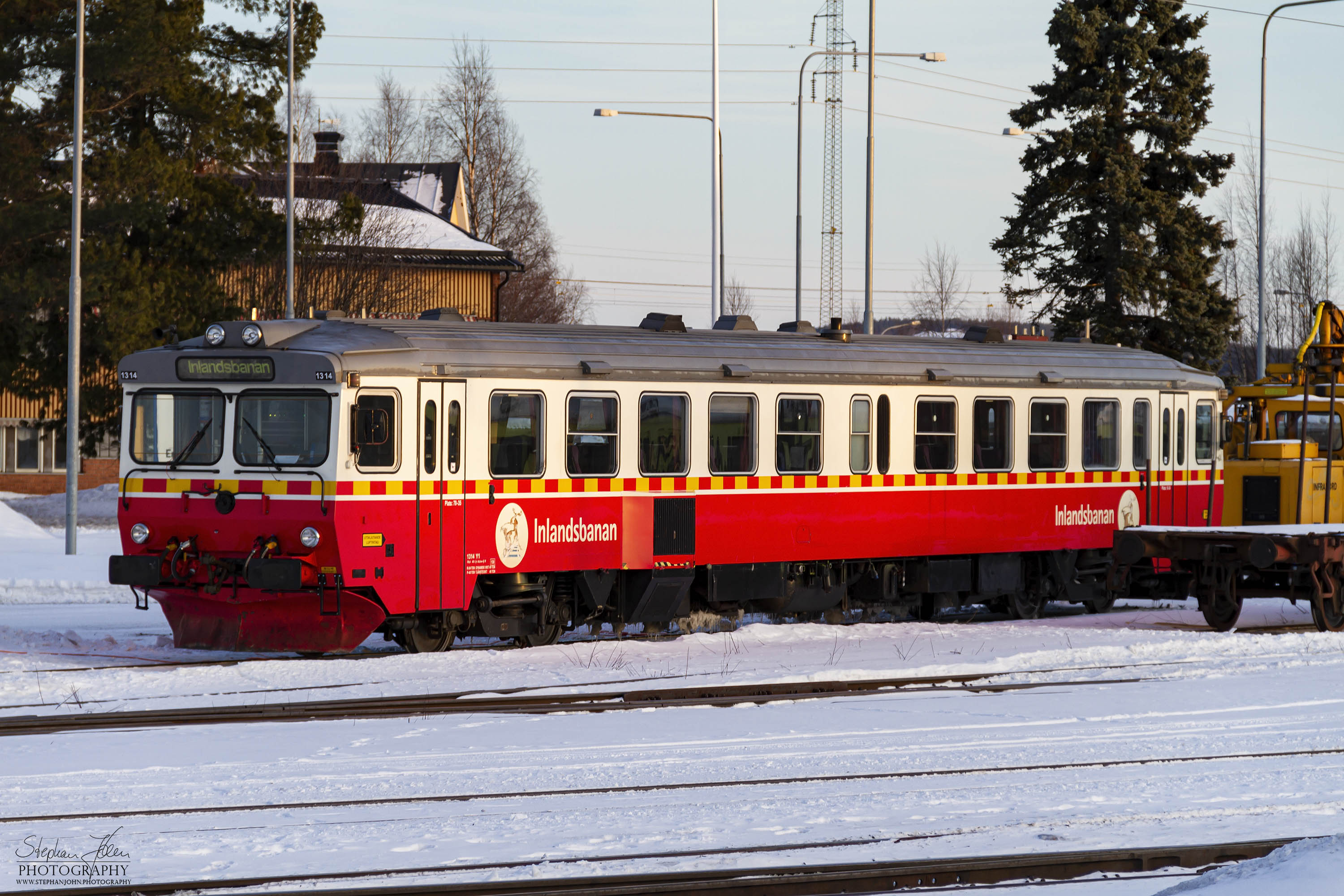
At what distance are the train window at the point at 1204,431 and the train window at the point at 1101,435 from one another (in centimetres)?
→ 168

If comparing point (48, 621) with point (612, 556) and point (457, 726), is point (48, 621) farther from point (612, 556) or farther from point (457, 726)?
point (457, 726)

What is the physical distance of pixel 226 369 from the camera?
1421cm

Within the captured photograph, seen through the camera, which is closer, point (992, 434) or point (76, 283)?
point (992, 434)

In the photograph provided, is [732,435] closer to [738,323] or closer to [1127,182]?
[738,323]

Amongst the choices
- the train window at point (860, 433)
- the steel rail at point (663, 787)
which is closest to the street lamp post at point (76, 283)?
the train window at point (860, 433)

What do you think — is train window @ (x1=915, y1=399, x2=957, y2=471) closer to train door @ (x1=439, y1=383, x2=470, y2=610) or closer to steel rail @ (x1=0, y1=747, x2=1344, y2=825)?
train door @ (x1=439, y1=383, x2=470, y2=610)

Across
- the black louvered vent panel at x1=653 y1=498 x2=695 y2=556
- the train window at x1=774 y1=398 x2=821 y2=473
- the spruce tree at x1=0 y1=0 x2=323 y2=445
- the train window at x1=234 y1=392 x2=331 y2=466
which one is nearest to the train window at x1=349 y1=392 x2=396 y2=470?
the train window at x1=234 y1=392 x2=331 y2=466

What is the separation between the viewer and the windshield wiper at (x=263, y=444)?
13.9 m

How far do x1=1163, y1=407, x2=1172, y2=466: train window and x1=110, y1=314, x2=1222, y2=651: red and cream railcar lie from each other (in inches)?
8.5

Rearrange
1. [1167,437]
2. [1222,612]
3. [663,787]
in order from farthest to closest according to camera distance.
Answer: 1. [1167,437]
2. [1222,612]
3. [663,787]

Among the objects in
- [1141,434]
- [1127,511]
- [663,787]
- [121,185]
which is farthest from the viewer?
[121,185]

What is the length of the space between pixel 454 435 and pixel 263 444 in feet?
5.62

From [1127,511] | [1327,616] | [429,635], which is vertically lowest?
[1327,616]

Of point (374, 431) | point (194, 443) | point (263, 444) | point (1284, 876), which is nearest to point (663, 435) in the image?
point (374, 431)
